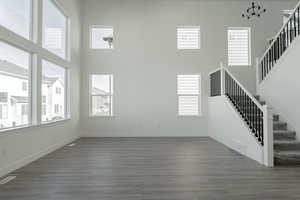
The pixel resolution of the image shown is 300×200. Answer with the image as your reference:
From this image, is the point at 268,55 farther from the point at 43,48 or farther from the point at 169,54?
the point at 43,48

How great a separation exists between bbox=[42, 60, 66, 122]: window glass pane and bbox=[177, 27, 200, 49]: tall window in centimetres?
408

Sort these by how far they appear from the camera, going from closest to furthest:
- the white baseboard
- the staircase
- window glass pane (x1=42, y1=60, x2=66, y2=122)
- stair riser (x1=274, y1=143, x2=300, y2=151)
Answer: the white baseboard, the staircase, stair riser (x1=274, y1=143, x2=300, y2=151), window glass pane (x1=42, y1=60, x2=66, y2=122)

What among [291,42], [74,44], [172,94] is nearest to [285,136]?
[291,42]

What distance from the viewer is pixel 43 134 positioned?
4.60 metres

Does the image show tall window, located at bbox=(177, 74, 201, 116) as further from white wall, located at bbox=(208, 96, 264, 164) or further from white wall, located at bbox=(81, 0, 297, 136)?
white wall, located at bbox=(208, 96, 264, 164)

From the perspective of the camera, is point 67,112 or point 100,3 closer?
point 67,112

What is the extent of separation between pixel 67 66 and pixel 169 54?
3.44 metres

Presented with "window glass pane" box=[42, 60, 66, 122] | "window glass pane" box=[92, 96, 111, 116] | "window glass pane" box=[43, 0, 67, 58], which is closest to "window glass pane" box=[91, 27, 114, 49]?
"window glass pane" box=[43, 0, 67, 58]

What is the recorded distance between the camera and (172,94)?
7.44m

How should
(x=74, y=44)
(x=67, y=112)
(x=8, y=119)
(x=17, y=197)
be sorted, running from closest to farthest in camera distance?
(x=17, y=197), (x=8, y=119), (x=67, y=112), (x=74, y=44)

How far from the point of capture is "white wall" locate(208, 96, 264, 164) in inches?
169

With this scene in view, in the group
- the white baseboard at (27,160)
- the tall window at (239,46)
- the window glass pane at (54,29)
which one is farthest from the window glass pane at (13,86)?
the tall window at (239,46)

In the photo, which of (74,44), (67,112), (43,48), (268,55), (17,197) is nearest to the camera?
(17,197)

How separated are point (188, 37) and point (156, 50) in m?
1.26
